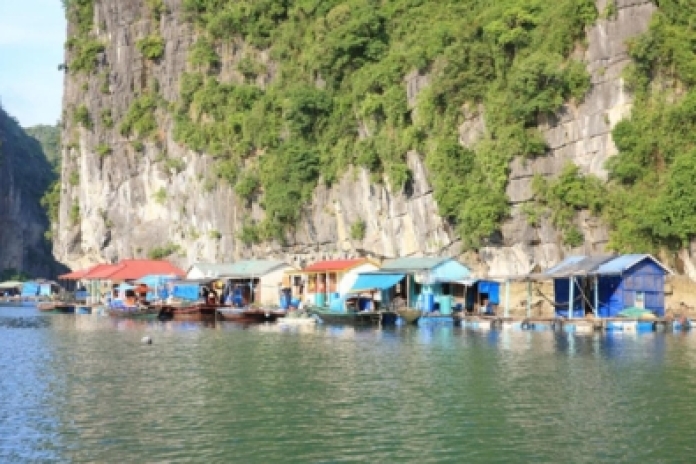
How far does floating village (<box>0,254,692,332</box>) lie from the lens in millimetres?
40094

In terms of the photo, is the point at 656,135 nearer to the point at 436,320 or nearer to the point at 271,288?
the point at 436,320

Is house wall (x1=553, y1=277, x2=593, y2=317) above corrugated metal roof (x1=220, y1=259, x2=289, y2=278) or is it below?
below

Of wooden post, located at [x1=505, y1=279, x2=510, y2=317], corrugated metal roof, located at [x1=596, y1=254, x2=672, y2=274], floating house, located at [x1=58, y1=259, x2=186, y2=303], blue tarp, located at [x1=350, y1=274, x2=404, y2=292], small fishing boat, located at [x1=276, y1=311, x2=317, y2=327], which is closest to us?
corrugated metal roof, located at [x1=596, y1=254, x2=672, y2=274]

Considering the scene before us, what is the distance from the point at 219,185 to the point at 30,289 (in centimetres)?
4507

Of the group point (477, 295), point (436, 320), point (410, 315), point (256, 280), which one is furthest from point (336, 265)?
point (436, 320)

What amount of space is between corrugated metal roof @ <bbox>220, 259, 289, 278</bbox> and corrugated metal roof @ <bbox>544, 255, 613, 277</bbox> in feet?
75.3

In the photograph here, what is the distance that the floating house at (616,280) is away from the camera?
3966 cm

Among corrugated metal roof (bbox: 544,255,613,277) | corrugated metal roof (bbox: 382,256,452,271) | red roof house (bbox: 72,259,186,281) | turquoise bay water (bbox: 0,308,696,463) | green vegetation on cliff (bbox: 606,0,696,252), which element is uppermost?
green vegetation on cliff (bbox: 606,0,696,252)

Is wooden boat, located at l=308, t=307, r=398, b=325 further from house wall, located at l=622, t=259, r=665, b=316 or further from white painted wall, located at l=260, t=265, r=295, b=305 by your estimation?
white painted wall, located at l=260, t=265, r=295, b=305

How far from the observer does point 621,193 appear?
42875 millimetres

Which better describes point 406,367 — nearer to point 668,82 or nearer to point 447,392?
point 447,392

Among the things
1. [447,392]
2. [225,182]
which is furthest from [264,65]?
[447,392]

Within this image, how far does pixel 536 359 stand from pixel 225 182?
44.4m

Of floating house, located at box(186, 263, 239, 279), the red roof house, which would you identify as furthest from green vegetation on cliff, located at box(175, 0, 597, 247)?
the red roof house
